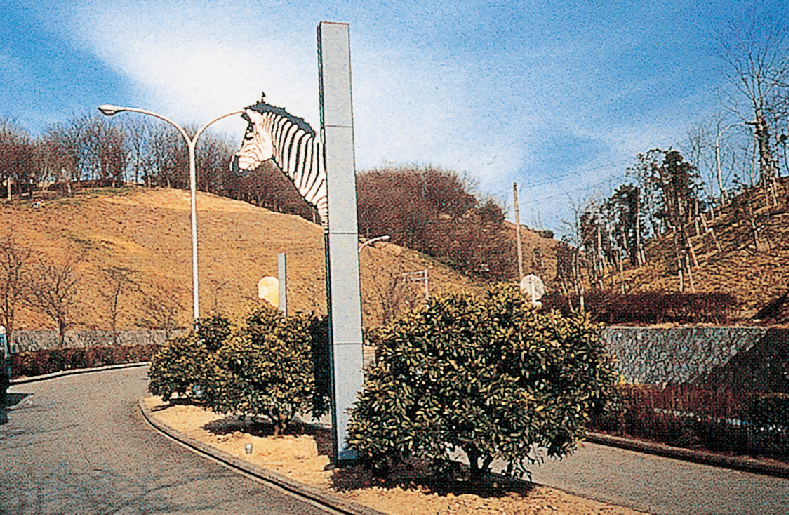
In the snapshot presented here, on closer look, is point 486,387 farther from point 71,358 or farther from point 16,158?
point 16,158

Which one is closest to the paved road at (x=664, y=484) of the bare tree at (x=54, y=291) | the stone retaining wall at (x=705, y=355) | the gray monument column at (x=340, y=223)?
the gray monument column at (x=340, y=223)

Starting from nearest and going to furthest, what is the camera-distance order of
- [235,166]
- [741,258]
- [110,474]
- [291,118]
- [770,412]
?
[770,412] → [110,474] → [235,166] → [291,118] → [741,258]

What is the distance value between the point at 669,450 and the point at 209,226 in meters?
70.5

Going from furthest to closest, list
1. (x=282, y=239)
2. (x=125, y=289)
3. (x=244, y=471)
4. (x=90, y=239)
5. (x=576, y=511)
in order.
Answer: (x=282, y=239) → (x=90, y=239) → (x=125, y=289) → (x=244, y=471) → (x=576, y=511)

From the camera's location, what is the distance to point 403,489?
8281 mm

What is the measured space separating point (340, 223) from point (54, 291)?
40039mm

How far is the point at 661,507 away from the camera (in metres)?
7.70

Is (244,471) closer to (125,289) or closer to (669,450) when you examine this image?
(669,450)

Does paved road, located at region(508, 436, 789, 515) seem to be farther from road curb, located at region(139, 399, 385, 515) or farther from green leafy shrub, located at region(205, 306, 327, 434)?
green leafy shrub, located at region(205, 306, 327, 434)

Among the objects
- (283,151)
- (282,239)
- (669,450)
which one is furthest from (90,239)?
(669,450)

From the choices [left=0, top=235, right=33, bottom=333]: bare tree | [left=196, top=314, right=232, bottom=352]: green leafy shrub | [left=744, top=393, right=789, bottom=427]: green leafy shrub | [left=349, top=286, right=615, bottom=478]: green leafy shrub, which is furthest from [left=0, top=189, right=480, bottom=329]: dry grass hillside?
[left=349, top=286, right=615, bottom=478]: green leafy shrub

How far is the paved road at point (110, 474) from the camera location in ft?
27.4

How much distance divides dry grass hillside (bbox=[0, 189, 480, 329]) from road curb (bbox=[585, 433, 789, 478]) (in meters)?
29.9

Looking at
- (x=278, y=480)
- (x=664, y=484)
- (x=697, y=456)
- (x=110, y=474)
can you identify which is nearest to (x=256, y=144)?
→ (x=110, y=474)
